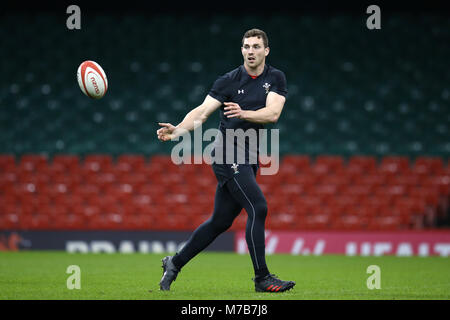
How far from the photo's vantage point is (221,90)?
19.9ft

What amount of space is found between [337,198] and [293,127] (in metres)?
2.51

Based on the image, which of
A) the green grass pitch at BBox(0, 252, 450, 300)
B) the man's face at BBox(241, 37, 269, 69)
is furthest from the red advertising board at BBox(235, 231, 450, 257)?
the man's face at BBox(241, 37, 269, 69)

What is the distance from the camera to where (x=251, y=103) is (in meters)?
6.07

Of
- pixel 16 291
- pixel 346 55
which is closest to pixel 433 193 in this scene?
pixel 346 55

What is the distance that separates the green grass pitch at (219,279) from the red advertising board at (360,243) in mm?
1864

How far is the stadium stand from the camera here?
1478cm

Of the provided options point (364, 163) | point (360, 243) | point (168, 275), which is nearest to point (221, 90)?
point (168, 275)

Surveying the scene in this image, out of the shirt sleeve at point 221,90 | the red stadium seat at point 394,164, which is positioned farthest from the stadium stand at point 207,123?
the shirt sleeve at point 221,90

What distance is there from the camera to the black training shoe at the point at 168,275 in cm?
596

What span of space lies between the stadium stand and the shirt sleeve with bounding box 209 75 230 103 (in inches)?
323

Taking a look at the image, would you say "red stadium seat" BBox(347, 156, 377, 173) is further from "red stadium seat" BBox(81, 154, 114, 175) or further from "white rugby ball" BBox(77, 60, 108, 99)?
"white rugby ball" BBox(77, 60, 108, 99)

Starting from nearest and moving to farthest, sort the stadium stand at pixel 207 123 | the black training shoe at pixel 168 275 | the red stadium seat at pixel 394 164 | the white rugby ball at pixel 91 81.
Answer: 1. the black training shoe at pixel 168 275
2. the white rugby ball at pixel 91 81
3. the stadium stand at pixel 207 123
4. the red stadium seat at pixel 394 164

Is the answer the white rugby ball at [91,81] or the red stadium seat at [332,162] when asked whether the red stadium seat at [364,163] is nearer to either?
the red stadium seat at [332,162]

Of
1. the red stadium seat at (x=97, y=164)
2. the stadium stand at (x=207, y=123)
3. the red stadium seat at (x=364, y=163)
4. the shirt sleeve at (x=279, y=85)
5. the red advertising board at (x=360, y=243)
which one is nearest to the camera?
the shirt sleeve at (x=279, y=85)
